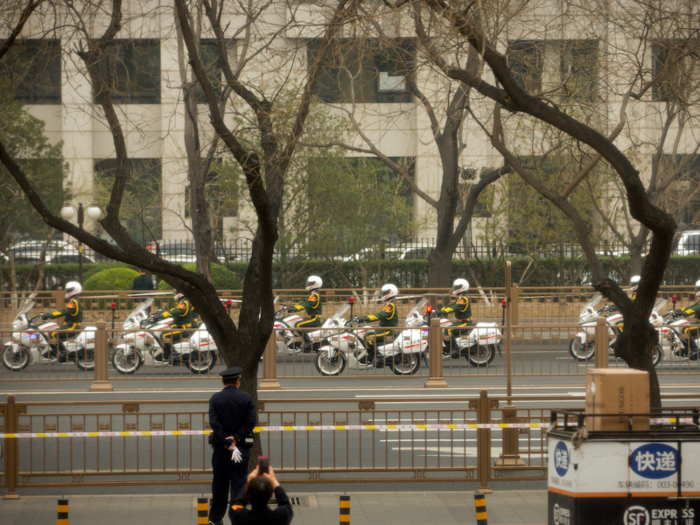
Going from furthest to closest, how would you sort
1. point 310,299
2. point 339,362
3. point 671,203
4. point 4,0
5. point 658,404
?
1. point 671,203
2. point 310,299
3. point 339,362
4. point 4,0
5. point 658,404

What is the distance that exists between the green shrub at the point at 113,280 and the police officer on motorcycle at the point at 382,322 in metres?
10.2

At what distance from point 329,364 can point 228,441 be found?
8.71 meters

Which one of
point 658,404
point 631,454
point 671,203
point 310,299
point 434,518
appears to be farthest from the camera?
point 671,203

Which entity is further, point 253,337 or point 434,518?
point 253,337

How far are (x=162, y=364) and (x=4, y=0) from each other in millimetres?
7984

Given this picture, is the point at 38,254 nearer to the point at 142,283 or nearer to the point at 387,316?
the point at 142,283

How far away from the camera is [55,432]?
27.9 feet

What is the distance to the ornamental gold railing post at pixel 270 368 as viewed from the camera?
48.7 feet

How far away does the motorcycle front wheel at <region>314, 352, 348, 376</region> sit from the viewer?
1582 cm

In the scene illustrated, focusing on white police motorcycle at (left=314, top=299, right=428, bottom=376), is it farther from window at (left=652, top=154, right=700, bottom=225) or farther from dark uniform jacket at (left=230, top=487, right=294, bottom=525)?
window at (left=652, top=154, right=700, bottom=225)

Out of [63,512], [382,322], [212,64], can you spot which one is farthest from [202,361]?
[63,512]

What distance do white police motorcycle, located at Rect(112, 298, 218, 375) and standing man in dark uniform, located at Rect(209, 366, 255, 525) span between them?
27.3ft

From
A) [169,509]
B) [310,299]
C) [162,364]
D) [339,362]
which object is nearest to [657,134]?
[310,299]

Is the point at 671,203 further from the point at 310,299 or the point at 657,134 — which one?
the point at 310,299
